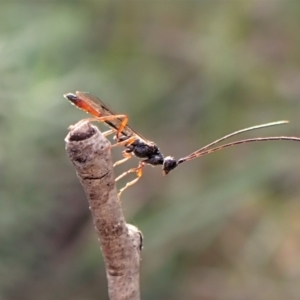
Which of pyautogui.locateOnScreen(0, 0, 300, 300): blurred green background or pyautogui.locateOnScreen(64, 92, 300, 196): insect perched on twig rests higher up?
pyautogui.locateOnScreen(0, 0, 300, 300): blurred green background

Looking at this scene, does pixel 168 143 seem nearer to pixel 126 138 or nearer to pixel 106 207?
pixel 126 138

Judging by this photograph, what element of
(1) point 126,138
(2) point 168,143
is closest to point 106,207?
(1) point 126,138

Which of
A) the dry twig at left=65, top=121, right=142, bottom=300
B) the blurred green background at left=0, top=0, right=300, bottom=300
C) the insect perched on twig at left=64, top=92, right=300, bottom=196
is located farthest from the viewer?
the blurred green background at left=0, top=0, right=300, bottom=300

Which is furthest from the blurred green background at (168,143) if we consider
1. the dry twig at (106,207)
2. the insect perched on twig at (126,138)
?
the dry twig at (106,207)

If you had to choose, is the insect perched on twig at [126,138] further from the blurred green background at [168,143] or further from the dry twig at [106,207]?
the blurred green background at [168,143]

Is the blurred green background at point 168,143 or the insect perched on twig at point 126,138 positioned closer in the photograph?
the insect perched on twig at point 126,138

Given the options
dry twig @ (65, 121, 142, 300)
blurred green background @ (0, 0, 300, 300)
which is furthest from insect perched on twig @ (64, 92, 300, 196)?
blurred green background @ (0, 0, 300, 300)

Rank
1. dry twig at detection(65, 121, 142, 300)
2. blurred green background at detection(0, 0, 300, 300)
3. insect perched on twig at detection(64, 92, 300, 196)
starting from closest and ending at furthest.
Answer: dry twig at detection(65, 121, 142, 300), insect perched on twig at detection(64, 92, 300, 196), blurred green background at detection(0, 0, 300, 300)

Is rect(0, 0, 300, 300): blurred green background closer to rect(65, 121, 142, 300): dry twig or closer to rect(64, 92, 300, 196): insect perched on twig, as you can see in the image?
rect(64, 92, 300, 196): insect perched on twig

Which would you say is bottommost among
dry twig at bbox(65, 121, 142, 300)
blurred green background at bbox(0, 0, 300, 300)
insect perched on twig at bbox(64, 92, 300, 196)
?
dry twig at bbox(65, 121, 142, 300)
